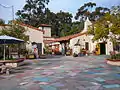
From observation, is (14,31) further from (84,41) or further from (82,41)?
(84,41)

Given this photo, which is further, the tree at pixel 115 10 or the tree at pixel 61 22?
the tree at pixel 61 22

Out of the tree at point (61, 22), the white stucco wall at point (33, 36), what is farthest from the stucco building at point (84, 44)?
the tree at point (61, 22)

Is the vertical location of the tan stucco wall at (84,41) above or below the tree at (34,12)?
below

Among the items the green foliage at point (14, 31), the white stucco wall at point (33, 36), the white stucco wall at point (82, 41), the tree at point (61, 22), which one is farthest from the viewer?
the tree at point (61, 22)

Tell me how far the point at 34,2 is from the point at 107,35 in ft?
155

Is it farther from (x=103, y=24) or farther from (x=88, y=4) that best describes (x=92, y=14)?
(x=103, y=24)

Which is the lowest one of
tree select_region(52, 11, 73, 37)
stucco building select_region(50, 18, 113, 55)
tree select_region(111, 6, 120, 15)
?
stucco building select_region(50, 18, 113, 55)

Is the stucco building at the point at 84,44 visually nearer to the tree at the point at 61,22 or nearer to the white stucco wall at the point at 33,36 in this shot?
the white stucco wall at the point at 33,36

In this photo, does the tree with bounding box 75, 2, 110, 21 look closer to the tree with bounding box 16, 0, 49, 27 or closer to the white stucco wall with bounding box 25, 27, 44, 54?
the tree with bounding box 16, 0, 49, 27

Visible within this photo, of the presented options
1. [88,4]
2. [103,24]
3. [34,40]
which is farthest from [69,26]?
[103,24]

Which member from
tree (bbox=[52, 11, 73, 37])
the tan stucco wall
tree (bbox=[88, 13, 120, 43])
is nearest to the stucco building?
the tan stucco wall

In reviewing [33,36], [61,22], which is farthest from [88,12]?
[33,36]

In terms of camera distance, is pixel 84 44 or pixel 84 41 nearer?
pixel 84 41

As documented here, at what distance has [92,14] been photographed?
69312mm
